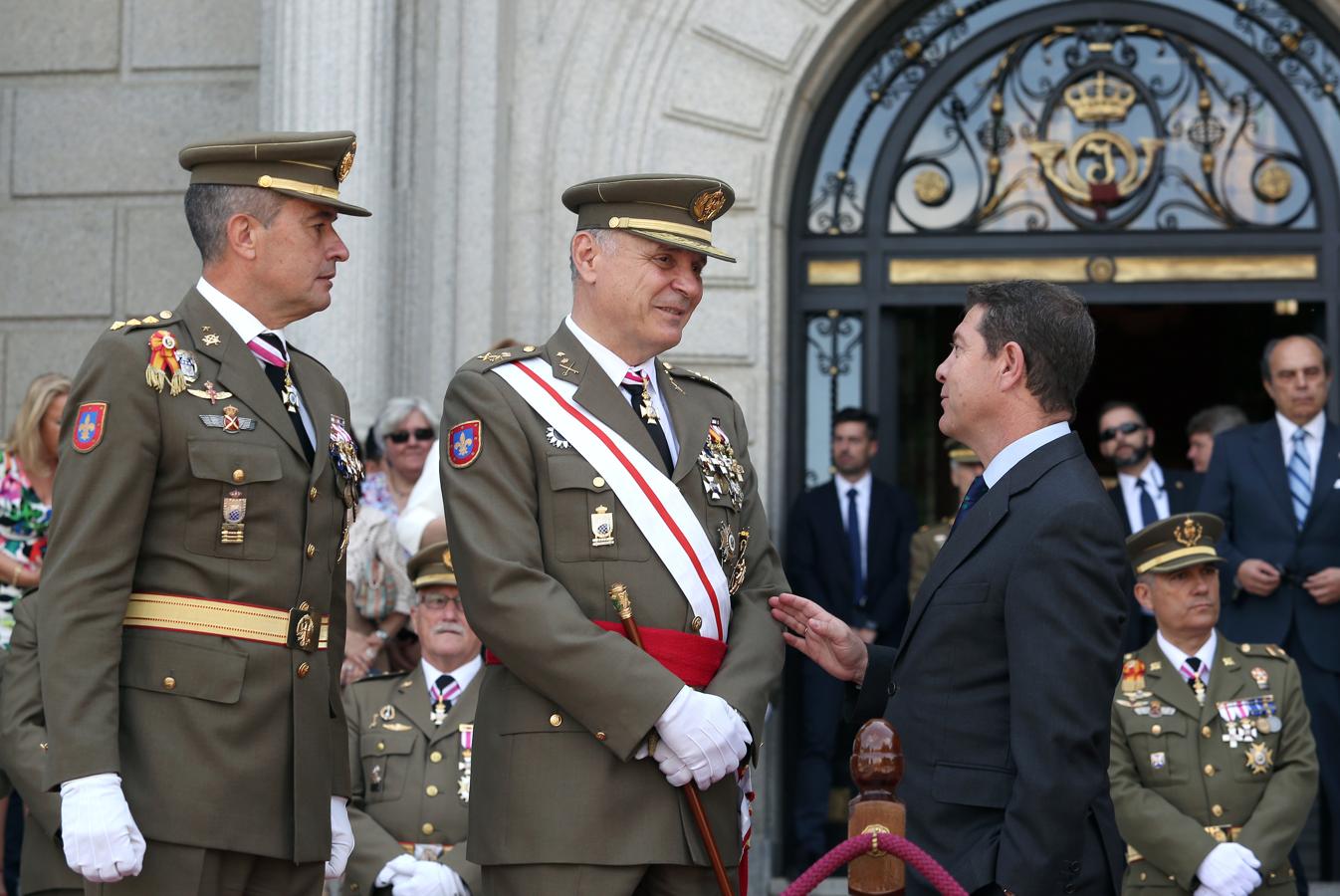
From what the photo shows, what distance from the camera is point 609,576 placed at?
11.9 ft

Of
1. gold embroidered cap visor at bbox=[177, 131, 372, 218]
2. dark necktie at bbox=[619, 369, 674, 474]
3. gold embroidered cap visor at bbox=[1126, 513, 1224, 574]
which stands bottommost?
gold embroidered cap visor at bbox=[1126, 513, 1224, 574]

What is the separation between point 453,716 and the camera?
5.37m

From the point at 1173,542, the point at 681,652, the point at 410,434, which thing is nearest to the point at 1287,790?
the point at 1173,542

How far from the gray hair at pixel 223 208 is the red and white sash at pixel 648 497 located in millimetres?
573

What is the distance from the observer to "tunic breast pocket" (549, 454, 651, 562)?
3.62m

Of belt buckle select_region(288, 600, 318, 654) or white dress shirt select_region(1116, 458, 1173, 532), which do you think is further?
white dress shirt select_region(1116, 458, 1173, 532)

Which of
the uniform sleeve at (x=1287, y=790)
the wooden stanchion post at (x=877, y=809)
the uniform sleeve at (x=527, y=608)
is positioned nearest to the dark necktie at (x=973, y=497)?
the uniform sleeve at (x=527, y=608)

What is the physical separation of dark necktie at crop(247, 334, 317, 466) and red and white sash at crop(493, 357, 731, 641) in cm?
42

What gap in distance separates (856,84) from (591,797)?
5.86m

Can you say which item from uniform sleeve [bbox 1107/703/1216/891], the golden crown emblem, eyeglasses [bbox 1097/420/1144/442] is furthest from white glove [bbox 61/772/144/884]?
the golden crown emblem

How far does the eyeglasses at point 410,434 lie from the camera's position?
706 cm

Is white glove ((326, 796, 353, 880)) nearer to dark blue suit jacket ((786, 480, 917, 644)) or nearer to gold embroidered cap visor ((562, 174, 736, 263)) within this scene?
gold embroidered cap visor ((562, 174, 736, 263))

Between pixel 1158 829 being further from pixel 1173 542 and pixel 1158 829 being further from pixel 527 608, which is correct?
pixel 527 608

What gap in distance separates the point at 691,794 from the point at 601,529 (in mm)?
534
